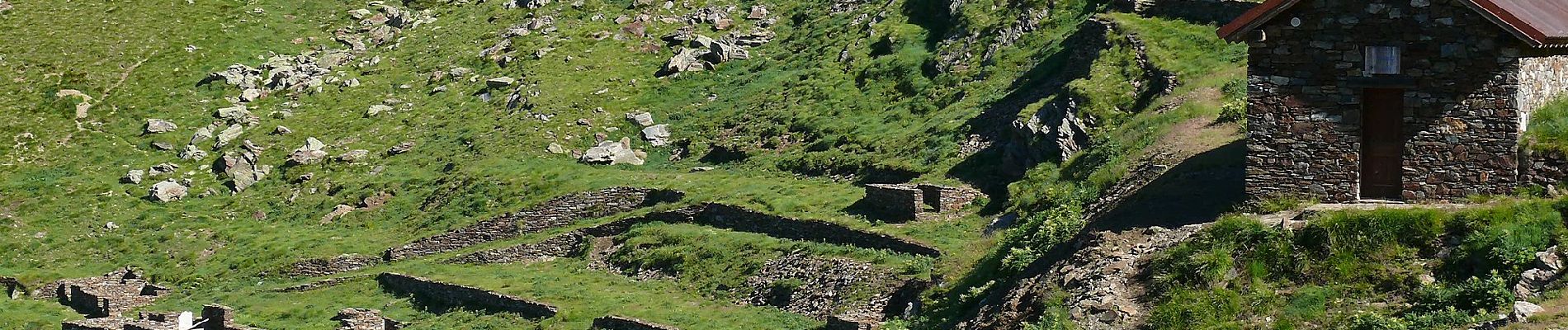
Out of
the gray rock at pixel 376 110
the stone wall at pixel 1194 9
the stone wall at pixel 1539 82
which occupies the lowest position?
the gray rock at pixel 376 110

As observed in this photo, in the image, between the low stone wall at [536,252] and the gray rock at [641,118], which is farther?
the gray rock at [641,118]

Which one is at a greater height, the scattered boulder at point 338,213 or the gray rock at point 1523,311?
the gray rock at point 1523,311

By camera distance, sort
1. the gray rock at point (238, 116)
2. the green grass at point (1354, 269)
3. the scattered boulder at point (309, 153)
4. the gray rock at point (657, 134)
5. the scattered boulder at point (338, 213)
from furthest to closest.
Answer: the gray rock at point (238, 116)
the scattered boulder at point (309, 153)
the gray rock at point (657, 134)
the scattered boulder at point (338, 213)
the green grass at point (1354, 269)

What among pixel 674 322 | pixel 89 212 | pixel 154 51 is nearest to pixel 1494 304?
pixel 674 322

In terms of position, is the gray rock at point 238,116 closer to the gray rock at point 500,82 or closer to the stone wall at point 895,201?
the gray rock at point 500,82

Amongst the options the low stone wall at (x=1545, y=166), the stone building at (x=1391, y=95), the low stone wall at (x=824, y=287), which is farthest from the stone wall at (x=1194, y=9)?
the low stone wall at (x=1545, y=166)

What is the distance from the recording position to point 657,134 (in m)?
55.6

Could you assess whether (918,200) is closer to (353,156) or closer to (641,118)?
(641,118)

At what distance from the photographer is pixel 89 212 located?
188 feet

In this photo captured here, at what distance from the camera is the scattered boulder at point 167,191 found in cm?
5762

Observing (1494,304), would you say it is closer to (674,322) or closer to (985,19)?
(674,322)

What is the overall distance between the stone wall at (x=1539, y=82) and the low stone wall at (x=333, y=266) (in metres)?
28.5

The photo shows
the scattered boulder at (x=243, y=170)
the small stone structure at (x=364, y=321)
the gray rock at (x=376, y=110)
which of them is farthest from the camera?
the gray rock at (x=376, y=110)

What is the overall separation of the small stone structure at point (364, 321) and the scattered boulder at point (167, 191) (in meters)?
16.9
